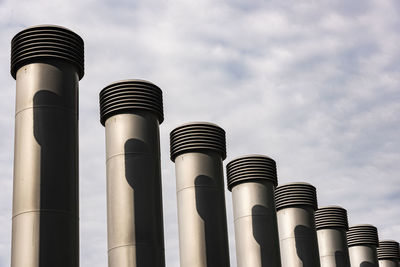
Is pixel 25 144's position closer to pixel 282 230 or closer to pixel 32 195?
pixel 32 195

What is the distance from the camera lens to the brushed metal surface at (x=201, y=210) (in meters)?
31.3

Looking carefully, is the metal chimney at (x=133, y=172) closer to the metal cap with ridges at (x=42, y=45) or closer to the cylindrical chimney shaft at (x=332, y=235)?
the metal cap with ridges at (x=42, y=45)

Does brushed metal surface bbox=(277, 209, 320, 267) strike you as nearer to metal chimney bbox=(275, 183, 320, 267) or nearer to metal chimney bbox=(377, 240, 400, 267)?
metal chimney bbox=(275, 183, 320, 267)

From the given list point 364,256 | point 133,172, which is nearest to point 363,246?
point 364,256

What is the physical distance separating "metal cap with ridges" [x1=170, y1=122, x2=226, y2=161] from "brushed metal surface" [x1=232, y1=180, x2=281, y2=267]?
448 centimetres

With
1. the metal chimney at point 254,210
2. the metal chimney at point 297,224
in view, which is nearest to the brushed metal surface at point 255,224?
the metal chimney at point 254,210

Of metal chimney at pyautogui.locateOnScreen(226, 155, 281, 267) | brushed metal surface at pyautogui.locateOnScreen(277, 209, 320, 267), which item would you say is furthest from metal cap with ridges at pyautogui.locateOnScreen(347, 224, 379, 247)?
metal chimney at pyautogui.locateOnScreen(226, 155, 281, 267)

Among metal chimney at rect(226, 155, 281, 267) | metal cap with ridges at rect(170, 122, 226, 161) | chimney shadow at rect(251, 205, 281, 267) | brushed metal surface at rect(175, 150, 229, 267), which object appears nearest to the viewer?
brushed metal surface at rect(175, 150, 229, 267)

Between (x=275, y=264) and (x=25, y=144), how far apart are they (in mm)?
17019

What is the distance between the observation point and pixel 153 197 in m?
27.4

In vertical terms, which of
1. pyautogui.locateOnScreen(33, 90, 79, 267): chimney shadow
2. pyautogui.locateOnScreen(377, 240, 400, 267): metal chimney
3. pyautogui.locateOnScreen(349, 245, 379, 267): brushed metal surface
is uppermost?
pyautogui.locateOnScreen(377, 240, 400, 267): metal chimney

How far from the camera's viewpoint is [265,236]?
3594 centimetres

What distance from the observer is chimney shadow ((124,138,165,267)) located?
2656 centimetres

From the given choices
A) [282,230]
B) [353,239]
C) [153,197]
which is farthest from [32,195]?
[353,239]
